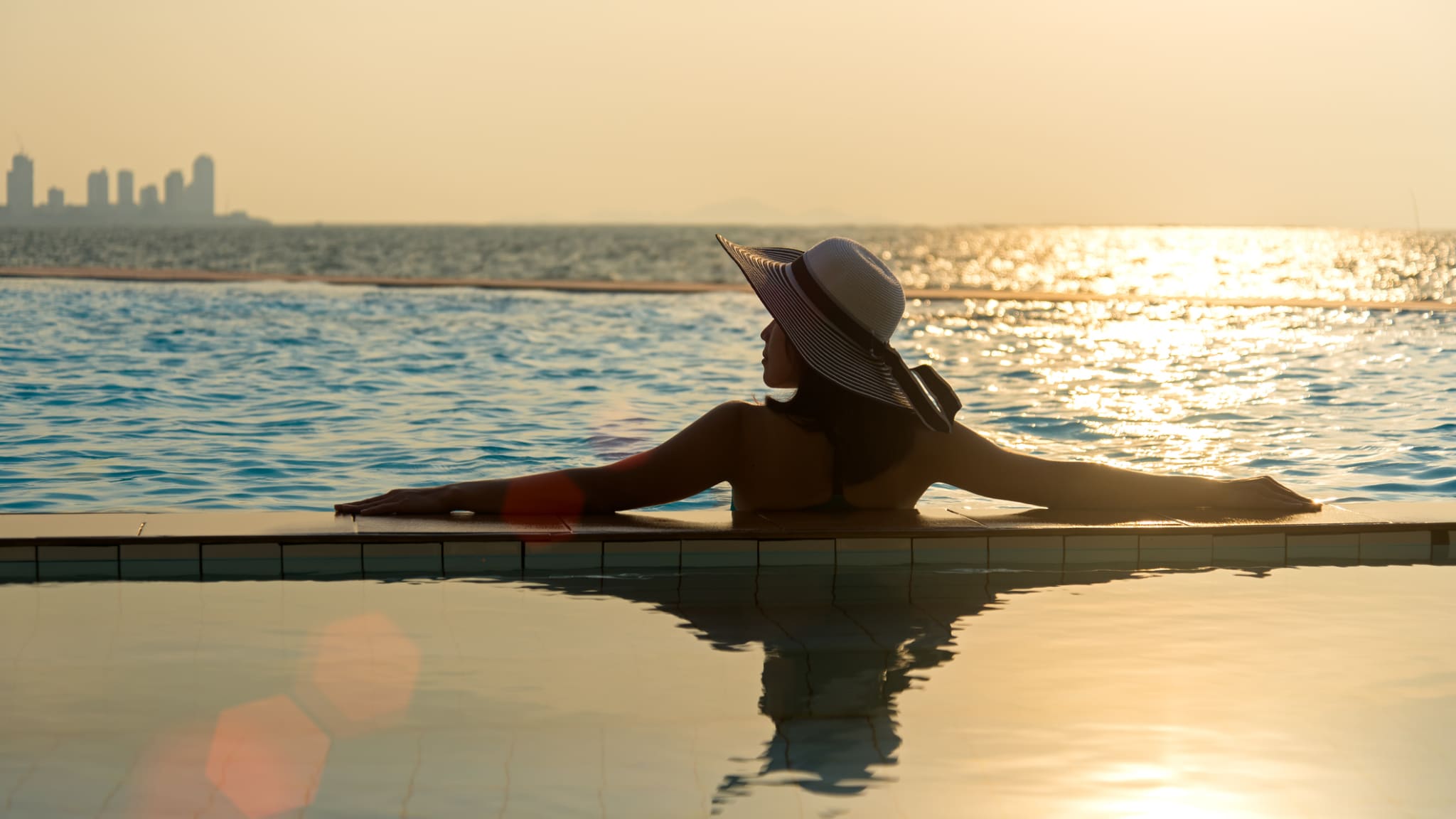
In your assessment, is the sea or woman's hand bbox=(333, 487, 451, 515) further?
the sea

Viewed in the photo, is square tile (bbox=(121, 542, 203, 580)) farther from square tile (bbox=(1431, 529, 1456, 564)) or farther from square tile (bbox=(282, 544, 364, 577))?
square tile (bbox=(1431, 529, 1456, 564))

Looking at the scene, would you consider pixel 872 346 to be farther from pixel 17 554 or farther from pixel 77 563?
pixel 17 554

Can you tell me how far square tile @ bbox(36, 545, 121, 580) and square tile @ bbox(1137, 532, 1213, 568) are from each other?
293 cm

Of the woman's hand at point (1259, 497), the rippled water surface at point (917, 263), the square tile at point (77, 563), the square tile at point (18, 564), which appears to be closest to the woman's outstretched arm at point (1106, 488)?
the woman's hand at point (1259, 497)

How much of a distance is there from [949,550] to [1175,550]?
2.34 ft

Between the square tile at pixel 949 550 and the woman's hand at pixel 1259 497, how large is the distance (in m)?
0.91

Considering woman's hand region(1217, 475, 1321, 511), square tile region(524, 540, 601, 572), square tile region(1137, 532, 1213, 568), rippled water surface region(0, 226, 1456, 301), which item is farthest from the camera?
rippled water surface region(0, 226, 1456, 301)

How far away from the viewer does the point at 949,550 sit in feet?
13.0

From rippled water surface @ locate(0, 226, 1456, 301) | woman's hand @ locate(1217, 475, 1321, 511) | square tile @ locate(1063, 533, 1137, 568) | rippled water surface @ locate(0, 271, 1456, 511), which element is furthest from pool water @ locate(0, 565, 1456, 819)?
rippled water surface @ locate(0, 226, 1456, 301)

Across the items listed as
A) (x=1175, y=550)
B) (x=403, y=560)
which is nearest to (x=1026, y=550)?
(x=1175, y=550)

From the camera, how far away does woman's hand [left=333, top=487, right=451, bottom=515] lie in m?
4.05

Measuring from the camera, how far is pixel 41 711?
2.63 metres

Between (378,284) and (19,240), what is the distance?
189 ft

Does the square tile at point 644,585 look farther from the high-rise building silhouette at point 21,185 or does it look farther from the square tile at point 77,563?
the high-rise building silhouette at point 21,185
